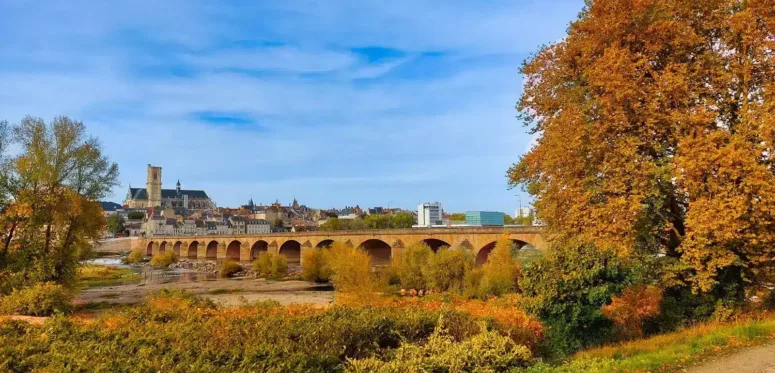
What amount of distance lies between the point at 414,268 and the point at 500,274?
742cm

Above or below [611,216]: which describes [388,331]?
below

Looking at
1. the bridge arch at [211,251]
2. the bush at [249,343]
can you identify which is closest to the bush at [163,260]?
the bridge arch at [211,251]

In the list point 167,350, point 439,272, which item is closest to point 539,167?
point 167,350

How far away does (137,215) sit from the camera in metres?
187

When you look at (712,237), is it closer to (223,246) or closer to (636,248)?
(636,248)

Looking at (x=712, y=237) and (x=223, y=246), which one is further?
(x=223, y=246)

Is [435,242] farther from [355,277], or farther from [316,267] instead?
[355,277]

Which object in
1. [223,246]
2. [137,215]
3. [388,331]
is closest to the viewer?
[388,331]

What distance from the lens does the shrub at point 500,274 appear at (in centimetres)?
2980

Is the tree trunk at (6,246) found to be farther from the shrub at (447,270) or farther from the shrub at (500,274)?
the shrub at (500,274)

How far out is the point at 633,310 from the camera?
1570 centimetres

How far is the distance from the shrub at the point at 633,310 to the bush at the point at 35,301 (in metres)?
22.1

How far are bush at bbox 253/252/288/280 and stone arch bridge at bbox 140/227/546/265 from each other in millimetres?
8932

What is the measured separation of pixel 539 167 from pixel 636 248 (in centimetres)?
409
